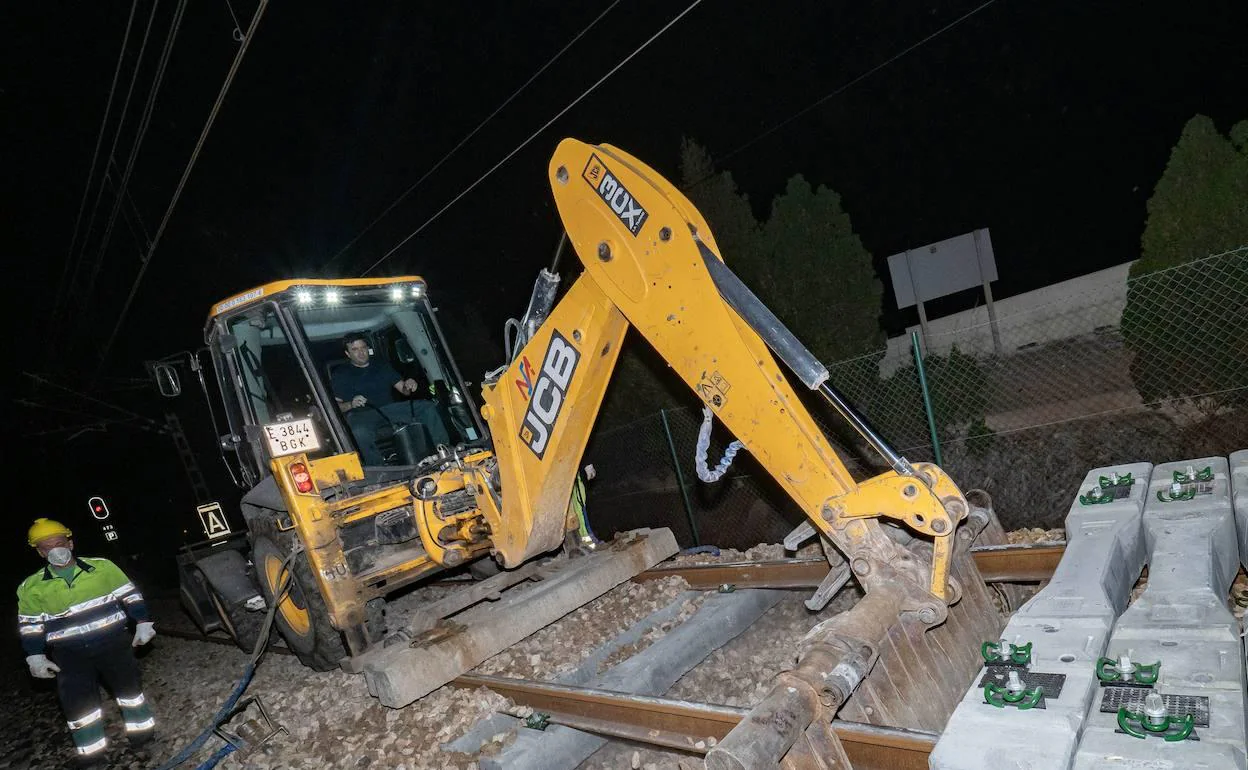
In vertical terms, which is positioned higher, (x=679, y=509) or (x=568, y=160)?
(x=568, y=160)

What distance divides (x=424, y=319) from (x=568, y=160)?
3326mm

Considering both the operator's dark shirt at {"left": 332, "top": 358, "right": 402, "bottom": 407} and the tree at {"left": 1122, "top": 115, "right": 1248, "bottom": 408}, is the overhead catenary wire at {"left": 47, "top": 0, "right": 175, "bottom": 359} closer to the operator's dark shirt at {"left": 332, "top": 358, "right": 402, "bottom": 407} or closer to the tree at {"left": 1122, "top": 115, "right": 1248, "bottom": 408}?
the operator's dark shirt at {"left": 332, "top": 358, "right": 402, "bottom": 407}

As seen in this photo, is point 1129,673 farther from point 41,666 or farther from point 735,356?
point 41,666

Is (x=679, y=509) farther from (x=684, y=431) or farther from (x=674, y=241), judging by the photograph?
(x=674, y=241)

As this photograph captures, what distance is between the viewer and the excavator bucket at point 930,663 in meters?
3.05

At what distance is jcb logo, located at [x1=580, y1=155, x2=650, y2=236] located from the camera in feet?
12.0

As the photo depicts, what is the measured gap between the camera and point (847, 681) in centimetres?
270

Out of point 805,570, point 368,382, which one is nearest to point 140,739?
point 368,382

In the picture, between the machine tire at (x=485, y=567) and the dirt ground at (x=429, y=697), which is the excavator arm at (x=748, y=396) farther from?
the machine tire at (x=485, y=567)

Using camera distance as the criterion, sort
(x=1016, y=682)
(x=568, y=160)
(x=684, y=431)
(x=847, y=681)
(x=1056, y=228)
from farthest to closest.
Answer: (x=1056, y=228)
(x=684, y=431)
(x=568, y=160)
(x=847, y=681)
(x=1016, y=682)

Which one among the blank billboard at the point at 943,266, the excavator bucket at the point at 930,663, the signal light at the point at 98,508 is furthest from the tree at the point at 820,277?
the signal light at the point at 98,508

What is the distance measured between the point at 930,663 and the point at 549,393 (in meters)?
2.51

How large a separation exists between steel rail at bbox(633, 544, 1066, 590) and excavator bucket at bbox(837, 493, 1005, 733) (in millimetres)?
783

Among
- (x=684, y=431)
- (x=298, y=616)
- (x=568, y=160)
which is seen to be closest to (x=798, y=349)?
(x=568, y=160)
